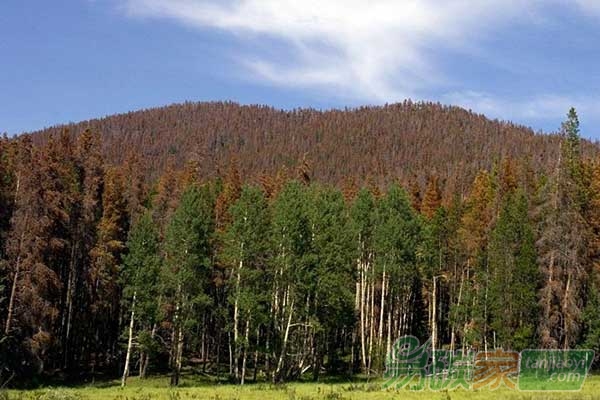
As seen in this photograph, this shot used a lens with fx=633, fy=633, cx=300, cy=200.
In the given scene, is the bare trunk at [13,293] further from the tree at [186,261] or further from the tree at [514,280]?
the tree at [514,280]

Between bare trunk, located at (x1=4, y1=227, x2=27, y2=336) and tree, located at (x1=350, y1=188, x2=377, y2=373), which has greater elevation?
tree, located at (x1=350, y1=188, x2=377, y2=373)

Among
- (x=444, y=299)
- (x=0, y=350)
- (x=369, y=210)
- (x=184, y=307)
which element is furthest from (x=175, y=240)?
(x=444, y=299)

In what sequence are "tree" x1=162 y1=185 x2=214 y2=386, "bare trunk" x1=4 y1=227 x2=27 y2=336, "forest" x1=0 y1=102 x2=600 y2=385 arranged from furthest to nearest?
"tree" x1=162 y1=185 x2=214 y2=386
"forest" x1=0 y1=102 x2=600 y2=385
"bare trunk" x1=4 y1=227 x2=27 y2=336

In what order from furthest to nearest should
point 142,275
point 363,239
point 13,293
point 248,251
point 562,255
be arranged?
1. point 363,239
2. point 562,255
3. point 142,275
4. point 248,251
5. point 13,293

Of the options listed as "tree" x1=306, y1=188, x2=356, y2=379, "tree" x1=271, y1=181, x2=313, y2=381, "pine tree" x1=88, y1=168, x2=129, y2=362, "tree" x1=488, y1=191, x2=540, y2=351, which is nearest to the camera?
"tree" x1=271, y1=181, x2=313, y2=381

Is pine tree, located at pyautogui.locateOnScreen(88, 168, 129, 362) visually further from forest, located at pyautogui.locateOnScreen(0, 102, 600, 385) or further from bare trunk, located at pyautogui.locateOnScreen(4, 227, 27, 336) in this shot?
bare trunk, located at pyautogui.locateOnScreen(4, 227, 27, 336)

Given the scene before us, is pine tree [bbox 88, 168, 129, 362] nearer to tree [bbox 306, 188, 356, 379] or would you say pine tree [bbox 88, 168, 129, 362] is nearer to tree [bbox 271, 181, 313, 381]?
tree [bbox 271, 181, 313, 381]

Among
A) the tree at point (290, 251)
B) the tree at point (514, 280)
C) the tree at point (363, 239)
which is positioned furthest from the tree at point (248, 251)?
the tree at point (514, 280)

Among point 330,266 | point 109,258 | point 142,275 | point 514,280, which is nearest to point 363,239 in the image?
point 330,266

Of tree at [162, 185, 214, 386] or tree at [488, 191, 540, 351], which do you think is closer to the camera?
tree at [162, 185, 214, 386]

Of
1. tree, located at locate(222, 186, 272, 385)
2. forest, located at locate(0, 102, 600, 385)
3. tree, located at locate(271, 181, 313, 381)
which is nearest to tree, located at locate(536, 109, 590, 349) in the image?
forest, located at locate(0, 102, 600, 385)

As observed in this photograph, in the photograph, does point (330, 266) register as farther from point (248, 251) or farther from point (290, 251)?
point (248, 251)

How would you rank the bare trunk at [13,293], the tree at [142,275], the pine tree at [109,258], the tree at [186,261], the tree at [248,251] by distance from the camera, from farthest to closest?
the pine tree at [109,258]
the tree at [142,275]
the tree at [186,261]
the tree at [248,251]
the bare trunk at [13,293]

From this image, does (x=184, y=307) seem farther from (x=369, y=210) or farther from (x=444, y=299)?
(x=444, y=299)
